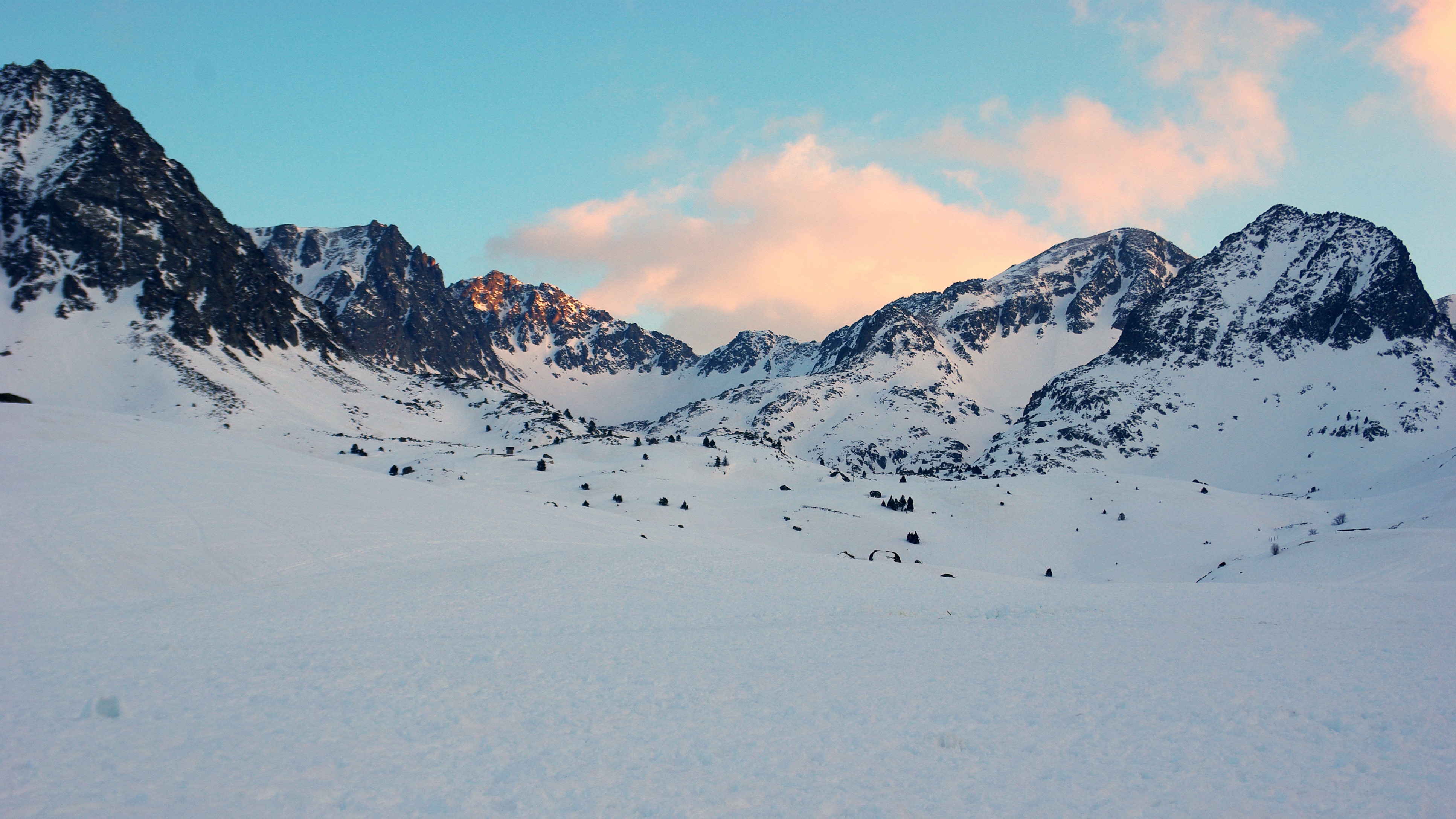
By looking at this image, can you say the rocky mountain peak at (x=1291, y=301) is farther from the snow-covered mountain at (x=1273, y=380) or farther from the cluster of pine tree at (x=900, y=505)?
the cluster of pine tree at (x=900, y=505)

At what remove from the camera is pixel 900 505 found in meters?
55.3

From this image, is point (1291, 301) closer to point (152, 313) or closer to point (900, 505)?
point (900, 505)

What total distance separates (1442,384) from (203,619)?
644 ft

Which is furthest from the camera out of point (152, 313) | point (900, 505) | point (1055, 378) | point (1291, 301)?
point (1055, 378)

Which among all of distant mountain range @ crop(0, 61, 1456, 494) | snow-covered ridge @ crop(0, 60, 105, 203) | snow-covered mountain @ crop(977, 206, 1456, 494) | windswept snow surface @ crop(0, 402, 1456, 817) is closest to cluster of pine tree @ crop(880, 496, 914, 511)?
windswept snow surface @ crop(0, 402, 1456, 817)

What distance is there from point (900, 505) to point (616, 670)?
1763 inches

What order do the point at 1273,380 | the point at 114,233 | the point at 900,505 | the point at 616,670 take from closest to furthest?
the point at 616,670 → the point at 900,505 → the point at 114,233 → the point at 1273,380

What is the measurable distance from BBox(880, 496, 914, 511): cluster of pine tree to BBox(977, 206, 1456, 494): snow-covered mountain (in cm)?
7181

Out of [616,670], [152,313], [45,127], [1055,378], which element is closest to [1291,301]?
[1055,378]

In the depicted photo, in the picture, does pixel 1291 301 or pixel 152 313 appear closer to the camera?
pixel 152 313

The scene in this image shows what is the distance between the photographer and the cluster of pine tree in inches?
2160

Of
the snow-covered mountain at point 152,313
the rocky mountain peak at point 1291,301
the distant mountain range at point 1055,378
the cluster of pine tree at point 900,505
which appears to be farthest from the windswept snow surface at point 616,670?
the rocky mountain peak at point 1291,301

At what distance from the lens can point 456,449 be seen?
70.9 m

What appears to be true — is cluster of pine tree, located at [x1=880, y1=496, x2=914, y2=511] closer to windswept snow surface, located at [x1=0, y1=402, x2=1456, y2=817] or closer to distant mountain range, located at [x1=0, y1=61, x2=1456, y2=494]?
windswept snow surface, located at [x1=0, y1=402, x2=1456, y2=817]
